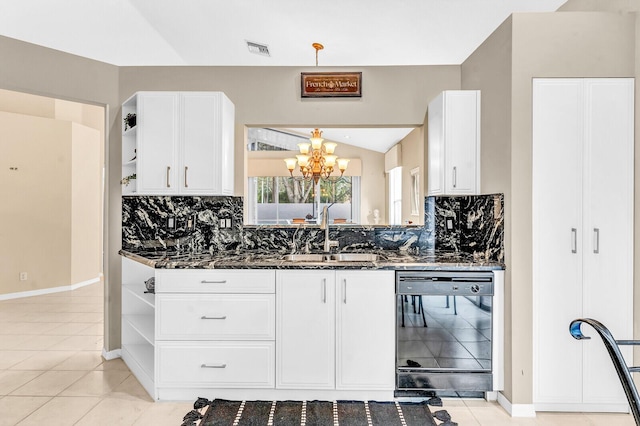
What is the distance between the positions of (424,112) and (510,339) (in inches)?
73.7

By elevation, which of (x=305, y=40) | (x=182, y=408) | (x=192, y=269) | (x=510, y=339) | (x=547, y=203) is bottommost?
(x=182, y=408)

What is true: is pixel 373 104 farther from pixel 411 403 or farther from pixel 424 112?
pixel 411 403

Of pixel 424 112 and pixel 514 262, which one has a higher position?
pixel 424 112

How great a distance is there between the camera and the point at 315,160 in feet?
13.3

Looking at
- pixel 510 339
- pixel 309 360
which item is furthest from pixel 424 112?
pixel 309 360

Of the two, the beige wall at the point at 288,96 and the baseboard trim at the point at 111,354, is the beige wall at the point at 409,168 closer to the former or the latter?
the beige wall at the point at 288,96

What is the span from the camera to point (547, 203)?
2.42 metres

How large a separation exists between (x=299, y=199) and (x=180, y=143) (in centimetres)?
173

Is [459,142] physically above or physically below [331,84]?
below

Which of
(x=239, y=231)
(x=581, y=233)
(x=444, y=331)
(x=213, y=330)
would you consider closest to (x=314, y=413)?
(x=213, y=330)

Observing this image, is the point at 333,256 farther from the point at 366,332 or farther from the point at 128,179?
the point at 128,179

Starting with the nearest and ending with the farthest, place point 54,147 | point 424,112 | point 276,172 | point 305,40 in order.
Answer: point 424,112
point 305,40
point 276,172
point 54,147

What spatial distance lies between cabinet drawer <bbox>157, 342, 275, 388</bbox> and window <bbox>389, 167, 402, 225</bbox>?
276 centimetres

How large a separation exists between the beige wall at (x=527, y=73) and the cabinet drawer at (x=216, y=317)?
1596 mm
